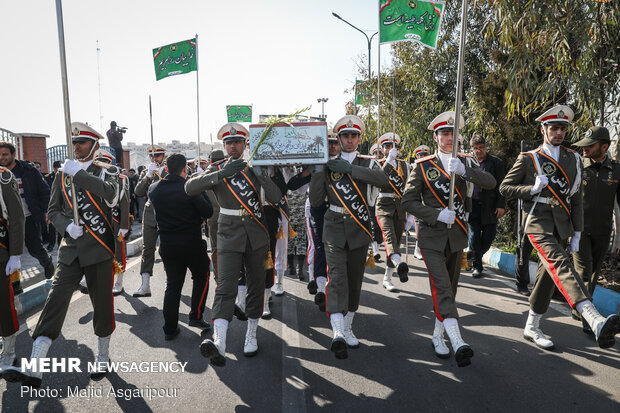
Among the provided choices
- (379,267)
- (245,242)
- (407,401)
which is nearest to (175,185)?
(245,242)

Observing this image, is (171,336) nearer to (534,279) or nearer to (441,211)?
(441,211)

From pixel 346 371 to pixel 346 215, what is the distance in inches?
58.4

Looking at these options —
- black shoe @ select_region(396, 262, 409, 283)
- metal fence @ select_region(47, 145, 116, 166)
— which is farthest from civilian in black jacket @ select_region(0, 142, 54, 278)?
metal fence @ select_region(47, 145, 116, 166)

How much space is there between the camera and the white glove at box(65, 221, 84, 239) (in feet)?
12.3

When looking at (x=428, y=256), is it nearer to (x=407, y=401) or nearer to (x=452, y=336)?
(x=452, y=336)

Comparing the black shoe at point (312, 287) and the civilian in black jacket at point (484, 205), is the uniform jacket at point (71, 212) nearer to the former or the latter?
the black shoe at point (312, 287)

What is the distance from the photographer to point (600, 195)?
16.4 ft

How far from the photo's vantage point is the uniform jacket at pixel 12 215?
3971 millimetres

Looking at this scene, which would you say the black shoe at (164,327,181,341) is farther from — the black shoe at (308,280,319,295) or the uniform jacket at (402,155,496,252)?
the uniform jacket at (402,155,496,252)

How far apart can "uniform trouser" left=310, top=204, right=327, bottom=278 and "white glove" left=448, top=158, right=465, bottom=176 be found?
199cm

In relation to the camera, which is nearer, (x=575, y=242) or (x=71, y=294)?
(x=71, y=294)

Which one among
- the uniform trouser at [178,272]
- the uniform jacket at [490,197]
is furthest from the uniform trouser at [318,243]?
the uniform jacket at [490,197]

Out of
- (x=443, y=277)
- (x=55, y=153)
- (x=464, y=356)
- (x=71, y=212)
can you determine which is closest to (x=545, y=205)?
(x=443, y=277)

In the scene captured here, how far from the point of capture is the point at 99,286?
3893mm
